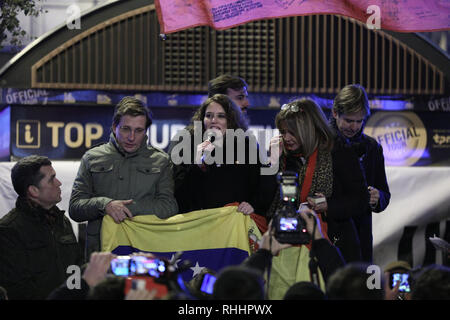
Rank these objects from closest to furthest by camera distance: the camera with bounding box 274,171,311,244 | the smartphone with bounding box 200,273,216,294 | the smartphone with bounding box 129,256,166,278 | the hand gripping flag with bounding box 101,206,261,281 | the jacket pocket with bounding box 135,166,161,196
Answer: the smartphone with bounding box 129,256,166,278 < the smartphone with bounding box 200,273,216,294 < the camera with bounding box 274,171,311,244 < the hand gripping flag with bounding box 101,206,261,281 < the jacket pocket with bounding box 135,166,161,196

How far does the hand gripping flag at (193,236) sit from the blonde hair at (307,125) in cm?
62

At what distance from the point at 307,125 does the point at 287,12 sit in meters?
1.25

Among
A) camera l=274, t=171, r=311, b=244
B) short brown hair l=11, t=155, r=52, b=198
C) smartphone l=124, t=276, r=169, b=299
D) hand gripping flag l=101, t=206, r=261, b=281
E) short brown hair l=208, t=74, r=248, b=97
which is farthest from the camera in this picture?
short brown hair l=208, t=74, r=248, b=97

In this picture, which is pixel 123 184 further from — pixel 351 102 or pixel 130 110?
pixel 351 102

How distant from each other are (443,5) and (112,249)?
2696mm

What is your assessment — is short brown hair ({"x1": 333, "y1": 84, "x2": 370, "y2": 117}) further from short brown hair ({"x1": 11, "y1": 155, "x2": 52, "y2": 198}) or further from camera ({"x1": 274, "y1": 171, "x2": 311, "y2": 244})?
short brown hair ({"x1": 11, "y1": 155, "x2": 52, "y2": 198})

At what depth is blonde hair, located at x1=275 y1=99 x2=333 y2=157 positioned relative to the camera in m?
3.78

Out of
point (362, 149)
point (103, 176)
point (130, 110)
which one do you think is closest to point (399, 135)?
point (362, 149)

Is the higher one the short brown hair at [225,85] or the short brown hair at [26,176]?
the short brown hair at [225,85]

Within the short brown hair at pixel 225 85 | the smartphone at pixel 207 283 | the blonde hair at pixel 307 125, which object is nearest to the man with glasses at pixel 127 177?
the short brown hair at pixel 225 85

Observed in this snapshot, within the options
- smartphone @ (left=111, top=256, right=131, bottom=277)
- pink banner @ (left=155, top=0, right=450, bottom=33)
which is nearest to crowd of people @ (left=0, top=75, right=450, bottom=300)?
smartphone @ (left=111, top=256, right=131, bottom=277)

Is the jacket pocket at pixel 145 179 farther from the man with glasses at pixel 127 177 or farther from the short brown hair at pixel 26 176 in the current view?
the short brown hair at pixel 26 176

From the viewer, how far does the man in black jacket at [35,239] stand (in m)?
3.70

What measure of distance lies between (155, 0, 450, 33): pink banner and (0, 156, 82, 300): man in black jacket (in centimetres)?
141
